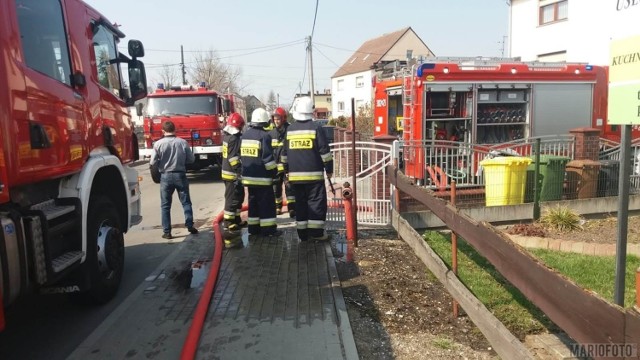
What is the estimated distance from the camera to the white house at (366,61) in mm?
44219

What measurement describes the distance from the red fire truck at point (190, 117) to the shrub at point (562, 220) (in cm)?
912

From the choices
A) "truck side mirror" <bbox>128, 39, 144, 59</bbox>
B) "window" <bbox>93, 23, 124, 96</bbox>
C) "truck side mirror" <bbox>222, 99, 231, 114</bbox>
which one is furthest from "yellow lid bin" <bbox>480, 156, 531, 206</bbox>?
"truck side mirror" <bbox>222, 99, 231, 114</bbox>

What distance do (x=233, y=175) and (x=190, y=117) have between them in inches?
300

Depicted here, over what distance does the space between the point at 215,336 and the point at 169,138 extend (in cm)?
412

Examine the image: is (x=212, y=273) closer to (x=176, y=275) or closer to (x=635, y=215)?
(x=176, y=275)

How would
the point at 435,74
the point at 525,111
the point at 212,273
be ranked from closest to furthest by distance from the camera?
the point at 212,273, the point at 435,74, the point at 525,111

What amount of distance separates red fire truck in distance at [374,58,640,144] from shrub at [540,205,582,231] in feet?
10.2

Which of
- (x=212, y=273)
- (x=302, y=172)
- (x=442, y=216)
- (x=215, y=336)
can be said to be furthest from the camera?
(x=302, y=172)

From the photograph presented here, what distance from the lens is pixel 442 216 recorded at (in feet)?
14.2

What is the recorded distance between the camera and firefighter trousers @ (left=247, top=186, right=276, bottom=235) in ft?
20.5

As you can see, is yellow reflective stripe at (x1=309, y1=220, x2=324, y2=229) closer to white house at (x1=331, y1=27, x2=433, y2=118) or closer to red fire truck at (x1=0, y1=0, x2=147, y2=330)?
red fire truck at (x1=0, y1=0, x2=147, y2=330)

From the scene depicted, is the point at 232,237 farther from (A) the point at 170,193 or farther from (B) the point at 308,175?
(B) the point at 308,175

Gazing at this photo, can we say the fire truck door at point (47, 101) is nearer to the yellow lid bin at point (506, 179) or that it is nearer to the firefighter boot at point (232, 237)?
the firefighter boot at point (232, 237)

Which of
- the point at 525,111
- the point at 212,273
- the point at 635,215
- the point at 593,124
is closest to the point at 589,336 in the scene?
A: the point at 212,273
